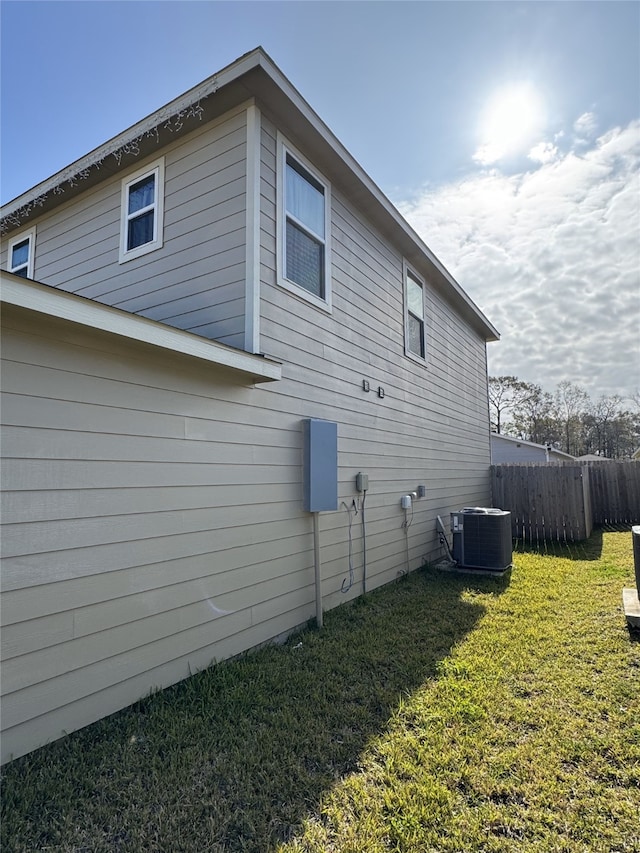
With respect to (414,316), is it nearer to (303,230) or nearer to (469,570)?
(303,230)

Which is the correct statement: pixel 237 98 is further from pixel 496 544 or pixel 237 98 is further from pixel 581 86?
pixel 496 544

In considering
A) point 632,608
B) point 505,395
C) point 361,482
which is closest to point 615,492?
point 632,608

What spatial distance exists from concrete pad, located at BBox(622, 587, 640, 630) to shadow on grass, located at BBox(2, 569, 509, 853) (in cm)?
161

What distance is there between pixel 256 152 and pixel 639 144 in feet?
18.0

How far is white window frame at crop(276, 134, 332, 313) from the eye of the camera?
13.4ft

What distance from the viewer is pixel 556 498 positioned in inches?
367

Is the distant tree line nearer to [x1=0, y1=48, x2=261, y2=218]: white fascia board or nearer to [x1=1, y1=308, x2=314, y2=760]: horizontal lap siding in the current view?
[x1=0, y1=48, x2=261, y2=218]: white fascia board

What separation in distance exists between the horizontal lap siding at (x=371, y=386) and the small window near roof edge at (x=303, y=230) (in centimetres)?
13

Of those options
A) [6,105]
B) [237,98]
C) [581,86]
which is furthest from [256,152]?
[581,86]

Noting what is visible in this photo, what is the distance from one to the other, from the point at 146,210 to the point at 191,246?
972 mm

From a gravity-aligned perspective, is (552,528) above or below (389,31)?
below

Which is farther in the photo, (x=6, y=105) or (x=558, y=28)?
(x=558, y=28)

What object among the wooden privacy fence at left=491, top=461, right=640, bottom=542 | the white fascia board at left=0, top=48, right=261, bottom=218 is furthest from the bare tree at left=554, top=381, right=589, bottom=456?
the white fascia board at left=0, top=48, right=261, bottom=218

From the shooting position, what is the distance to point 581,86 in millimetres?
5824
